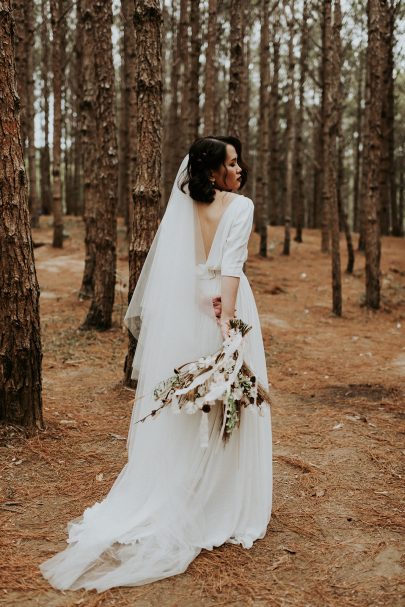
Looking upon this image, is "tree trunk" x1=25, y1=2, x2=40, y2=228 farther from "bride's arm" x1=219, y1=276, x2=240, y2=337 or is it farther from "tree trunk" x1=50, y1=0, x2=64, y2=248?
"bride's arm" x1=219, y1=276, x2=240, y2=337

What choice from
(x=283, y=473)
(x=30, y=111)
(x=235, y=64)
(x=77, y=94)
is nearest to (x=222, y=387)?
(x=283, y=473)

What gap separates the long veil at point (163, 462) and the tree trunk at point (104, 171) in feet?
17.5

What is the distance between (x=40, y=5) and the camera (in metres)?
22.6

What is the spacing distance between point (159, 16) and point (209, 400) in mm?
4513

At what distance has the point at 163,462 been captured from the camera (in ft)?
12.4

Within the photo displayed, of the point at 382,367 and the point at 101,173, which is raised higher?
the point at 101,173

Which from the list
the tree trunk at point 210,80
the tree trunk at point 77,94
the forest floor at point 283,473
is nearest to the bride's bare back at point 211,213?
the forest floor at point 283,473

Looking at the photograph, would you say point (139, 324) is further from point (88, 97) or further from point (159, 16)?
point (88, 97)

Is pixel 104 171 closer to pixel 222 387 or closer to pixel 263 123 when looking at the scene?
pixel 222 387

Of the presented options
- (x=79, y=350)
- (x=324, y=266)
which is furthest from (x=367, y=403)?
(x=324, y=266)

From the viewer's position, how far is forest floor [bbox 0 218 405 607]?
10.2 feet

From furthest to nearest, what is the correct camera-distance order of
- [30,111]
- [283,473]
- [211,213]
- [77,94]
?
[77,94] → [30,111] → [283,473] → [211,213]

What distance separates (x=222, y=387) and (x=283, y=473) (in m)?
1.85

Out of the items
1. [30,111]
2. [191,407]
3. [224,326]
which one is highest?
[30,111]
